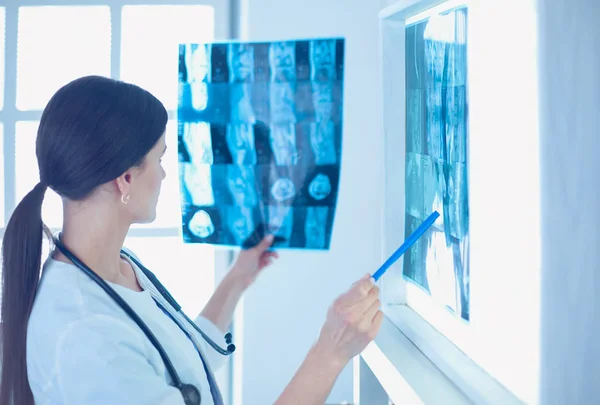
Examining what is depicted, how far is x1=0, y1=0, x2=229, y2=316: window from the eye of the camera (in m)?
1.77

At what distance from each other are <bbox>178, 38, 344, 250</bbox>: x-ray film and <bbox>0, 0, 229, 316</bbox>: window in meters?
0.80

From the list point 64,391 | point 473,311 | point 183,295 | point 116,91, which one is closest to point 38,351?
point 64,391

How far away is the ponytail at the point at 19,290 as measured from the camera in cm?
75

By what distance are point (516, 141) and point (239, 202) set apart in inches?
25.8

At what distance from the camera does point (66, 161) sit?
747 millimetres

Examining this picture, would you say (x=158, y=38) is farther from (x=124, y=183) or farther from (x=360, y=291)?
(x=360, y=291)

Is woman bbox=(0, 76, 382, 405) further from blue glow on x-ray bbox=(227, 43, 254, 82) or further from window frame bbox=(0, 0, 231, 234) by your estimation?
window frame bbox=(0, 0, 231, 234)

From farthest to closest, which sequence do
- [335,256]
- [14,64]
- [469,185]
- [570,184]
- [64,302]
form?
[14,64] → [335,256] → [64,302] → [469,185] → [570,184]

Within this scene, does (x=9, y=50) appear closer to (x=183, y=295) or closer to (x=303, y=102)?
(x=183, y=295)

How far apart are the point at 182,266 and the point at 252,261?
86 centimetres

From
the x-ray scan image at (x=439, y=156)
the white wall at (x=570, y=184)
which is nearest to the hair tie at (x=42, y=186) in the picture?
the x-ray scan image at (x=439, y=156)

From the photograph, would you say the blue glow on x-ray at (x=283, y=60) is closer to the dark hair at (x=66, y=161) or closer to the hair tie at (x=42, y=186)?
the dark hair at (x=66, y=161)

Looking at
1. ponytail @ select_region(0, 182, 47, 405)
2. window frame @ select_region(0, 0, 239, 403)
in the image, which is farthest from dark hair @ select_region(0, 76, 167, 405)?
window frame @ select_region(0, 0, 239, 403)

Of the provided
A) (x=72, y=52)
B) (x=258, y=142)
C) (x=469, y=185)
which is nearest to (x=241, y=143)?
(x=258, y=142)
